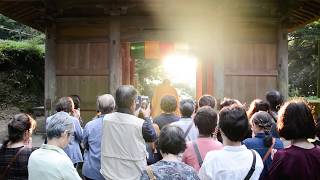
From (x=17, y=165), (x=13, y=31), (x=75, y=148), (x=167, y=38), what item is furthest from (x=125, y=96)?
(x=13, y=31)

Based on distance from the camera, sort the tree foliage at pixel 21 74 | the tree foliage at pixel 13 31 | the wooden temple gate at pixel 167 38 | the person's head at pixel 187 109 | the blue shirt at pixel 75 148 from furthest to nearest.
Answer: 1. the tree foliage at pixel 13 31
2. the tree foliage at pixel 21 74
3. the wooden temple gate at pixel 167 38
4. the blue shirt at pixel 75 148
5. the person's head at pixel 187 109

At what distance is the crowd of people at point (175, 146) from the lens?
304 centimetres

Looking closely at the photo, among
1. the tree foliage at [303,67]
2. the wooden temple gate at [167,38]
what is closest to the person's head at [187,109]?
the wooden temple gate at [167,38]

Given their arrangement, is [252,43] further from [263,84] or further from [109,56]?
[109,56]

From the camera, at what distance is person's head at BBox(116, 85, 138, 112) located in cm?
428

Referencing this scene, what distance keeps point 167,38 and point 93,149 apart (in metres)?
5.00

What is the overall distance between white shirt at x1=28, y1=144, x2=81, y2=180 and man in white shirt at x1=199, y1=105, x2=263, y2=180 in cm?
99

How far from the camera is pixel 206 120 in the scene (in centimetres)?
389

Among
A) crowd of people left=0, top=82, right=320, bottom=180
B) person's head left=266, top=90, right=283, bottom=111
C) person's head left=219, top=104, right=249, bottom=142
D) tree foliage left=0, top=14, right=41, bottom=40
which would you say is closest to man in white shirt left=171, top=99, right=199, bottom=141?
crowd of people left=0, top=82, right=320, bottom=180

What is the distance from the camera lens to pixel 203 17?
9359mm

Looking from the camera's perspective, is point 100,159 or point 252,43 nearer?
point 100,159

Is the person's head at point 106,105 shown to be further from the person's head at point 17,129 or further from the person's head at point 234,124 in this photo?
the person's head at point 234,124

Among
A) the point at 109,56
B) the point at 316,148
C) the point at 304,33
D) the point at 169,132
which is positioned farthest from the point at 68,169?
the point at 304,33

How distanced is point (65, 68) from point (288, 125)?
7.11m
